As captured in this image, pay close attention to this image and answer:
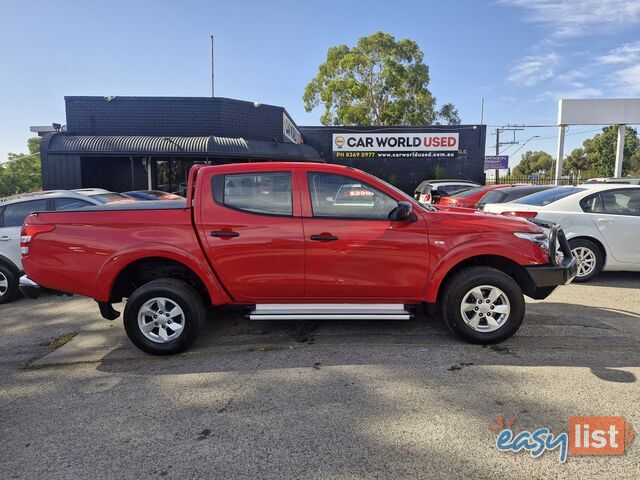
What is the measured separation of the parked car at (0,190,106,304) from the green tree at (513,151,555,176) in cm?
9169

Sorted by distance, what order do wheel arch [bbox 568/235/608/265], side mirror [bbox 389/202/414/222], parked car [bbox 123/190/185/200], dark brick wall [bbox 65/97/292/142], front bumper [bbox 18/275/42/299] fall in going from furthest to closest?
dark brick wall [bbox 65/97/292/142] < parked car [bbox 123/190/185/200] < wheel arch [bbox 568/235/608/265] < front bumper [bbox 18/275/42/299] < side mirror [bbox 389/202/414/222]

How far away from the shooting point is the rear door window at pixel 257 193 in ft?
Result: 14.3

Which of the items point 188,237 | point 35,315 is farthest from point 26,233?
point 35,315

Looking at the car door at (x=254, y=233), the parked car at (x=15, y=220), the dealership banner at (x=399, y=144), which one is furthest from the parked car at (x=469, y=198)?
the dealership banner at (x=399, y=144)

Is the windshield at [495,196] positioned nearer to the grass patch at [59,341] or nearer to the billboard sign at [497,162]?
the grass patch at [59,341]

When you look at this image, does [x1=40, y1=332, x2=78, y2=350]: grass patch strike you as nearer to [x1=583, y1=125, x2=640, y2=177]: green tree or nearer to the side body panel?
the side body panel

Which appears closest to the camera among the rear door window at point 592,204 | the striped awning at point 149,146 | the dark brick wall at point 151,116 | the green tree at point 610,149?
the rear door window at point 592,204

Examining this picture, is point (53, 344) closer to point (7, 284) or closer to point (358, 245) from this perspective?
A: point (7, 284)

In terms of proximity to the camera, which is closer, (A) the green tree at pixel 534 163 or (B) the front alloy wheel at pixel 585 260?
(B) the front alloy wheel at pixel 585 260

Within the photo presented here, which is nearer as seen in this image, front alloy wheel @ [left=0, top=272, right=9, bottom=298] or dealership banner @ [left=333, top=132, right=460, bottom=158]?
front alloy wheel @ [left=0, top=272, right=9, bottom=298]

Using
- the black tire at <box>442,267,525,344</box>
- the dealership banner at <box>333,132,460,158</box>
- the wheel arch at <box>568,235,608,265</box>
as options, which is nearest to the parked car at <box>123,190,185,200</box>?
the black tire at <box>442,267,525,344</box>

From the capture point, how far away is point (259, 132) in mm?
19672

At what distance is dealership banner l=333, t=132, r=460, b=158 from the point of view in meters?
23.4

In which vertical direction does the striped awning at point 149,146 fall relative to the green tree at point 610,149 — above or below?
below
